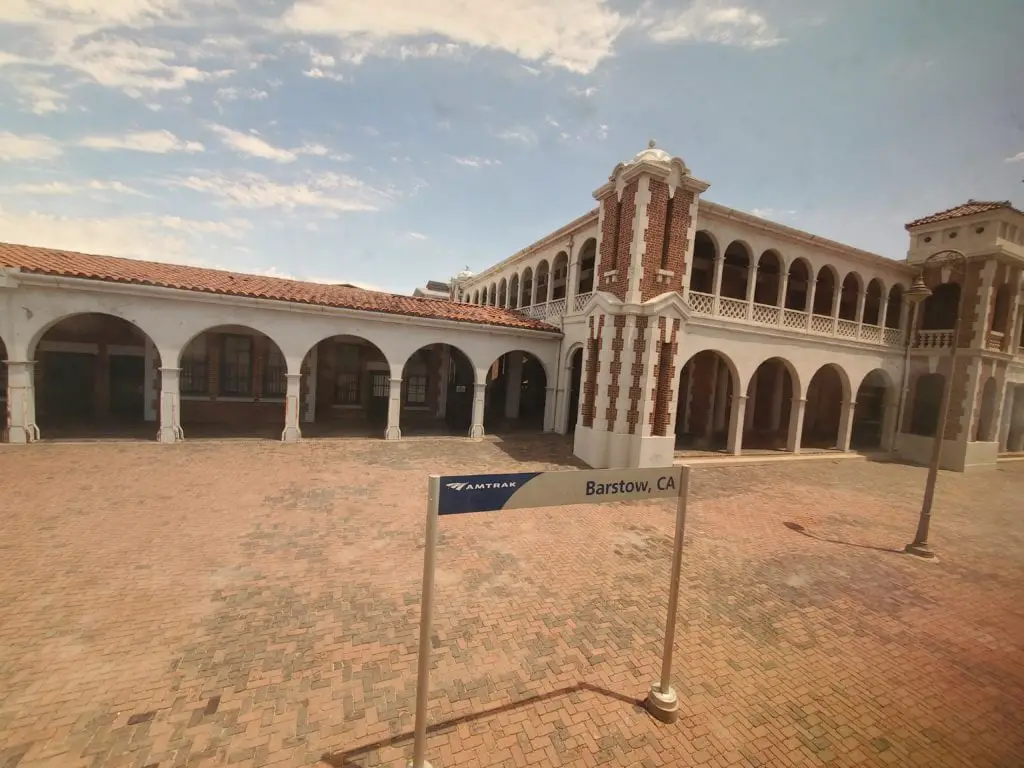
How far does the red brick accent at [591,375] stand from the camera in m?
13.8

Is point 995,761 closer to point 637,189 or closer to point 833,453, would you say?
point 637,189

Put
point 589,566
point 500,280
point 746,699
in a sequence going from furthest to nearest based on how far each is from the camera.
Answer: point 500,280, point 589,566, point 746,699

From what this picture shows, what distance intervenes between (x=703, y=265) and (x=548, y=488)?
52.7 feet

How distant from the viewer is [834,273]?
17.2 meters

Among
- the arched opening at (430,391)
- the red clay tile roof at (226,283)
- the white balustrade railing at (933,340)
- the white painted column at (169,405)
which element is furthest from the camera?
the arched opening at (430,391)

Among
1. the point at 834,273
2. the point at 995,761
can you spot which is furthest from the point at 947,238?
the point at 995,761

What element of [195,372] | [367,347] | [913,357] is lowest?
[195,372]

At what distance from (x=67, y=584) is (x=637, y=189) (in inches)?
573

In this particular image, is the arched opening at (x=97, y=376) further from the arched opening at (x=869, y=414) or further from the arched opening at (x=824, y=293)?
the arched opening at (x=869, y=414)

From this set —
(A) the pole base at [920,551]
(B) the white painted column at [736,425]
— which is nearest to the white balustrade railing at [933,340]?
(B) the white painted column at [736,425]

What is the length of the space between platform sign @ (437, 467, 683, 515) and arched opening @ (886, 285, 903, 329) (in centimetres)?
2297

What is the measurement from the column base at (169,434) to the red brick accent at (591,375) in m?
12.8

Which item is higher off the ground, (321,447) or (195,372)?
(195,372)

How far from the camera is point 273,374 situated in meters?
17.5
